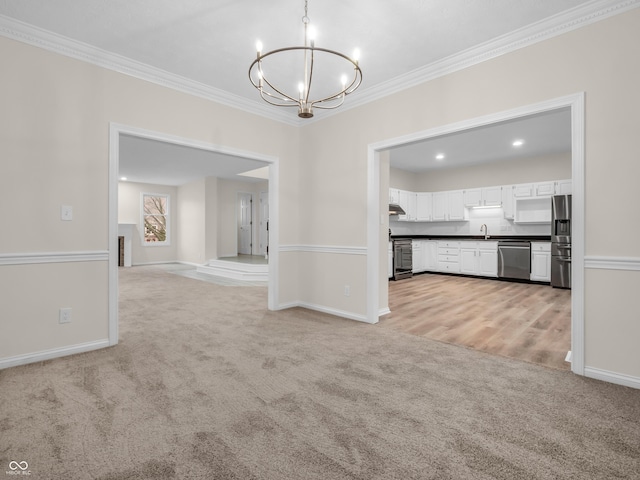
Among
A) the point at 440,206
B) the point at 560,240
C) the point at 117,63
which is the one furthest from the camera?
the point at 440,206

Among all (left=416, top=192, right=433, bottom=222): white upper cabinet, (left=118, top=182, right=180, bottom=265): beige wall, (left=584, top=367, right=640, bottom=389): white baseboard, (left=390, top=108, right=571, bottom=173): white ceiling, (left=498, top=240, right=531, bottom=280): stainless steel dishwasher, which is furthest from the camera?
(left=118, top=182, right=180, bottom=265): beige wall

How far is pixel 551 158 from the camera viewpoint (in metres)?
7.24

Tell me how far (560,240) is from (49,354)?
8055 millimetres

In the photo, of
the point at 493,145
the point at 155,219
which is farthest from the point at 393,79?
the point at 155,219

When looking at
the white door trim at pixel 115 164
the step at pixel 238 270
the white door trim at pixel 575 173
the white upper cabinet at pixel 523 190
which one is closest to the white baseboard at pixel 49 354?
the white door trim at pixel 115 164

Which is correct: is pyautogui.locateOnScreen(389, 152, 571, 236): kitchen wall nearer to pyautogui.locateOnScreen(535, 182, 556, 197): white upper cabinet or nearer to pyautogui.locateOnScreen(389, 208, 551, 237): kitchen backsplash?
pyautogui.locateOnScreen(389, 208, 551, 237): kitchen backsplash

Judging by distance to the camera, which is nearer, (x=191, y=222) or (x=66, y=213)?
(x=66, y=213)

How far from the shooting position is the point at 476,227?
8531 mm

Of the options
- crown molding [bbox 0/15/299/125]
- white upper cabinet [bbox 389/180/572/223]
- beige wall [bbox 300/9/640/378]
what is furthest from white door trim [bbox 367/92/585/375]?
white upper cabinet [bbox 389/180/572/223]

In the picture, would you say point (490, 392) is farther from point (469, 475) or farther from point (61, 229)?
point (61, 229)

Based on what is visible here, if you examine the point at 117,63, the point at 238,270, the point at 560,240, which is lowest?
the point at 238,270

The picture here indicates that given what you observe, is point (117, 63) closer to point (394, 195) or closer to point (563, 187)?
point (394, 195)

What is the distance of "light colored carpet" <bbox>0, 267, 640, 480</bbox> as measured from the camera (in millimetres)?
1594

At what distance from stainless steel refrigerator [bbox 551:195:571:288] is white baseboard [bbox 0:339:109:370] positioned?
7520 mm
